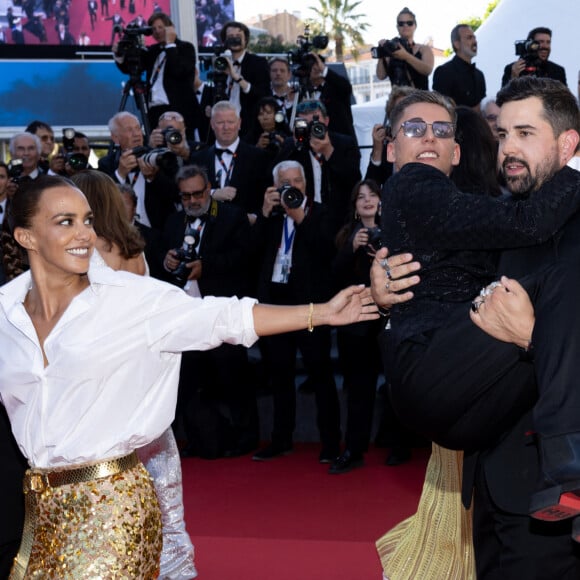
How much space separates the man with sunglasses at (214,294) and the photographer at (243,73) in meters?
1.69

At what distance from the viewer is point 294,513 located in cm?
617

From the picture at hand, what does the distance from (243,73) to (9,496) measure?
6.47m

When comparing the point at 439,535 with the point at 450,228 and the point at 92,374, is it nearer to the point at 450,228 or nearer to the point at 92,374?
the point at 450,228

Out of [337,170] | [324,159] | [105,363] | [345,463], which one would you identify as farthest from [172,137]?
[105,363]

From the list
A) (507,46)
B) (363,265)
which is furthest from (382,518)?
(507,46)

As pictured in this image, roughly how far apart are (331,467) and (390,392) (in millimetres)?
3963

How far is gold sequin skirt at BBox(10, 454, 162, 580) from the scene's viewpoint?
118 inches

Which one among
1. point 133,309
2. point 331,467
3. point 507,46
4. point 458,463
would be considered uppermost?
point 507,46

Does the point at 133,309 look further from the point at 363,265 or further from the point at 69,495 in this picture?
the point at 363,265

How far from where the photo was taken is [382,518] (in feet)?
19.6

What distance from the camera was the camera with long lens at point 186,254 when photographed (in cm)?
684

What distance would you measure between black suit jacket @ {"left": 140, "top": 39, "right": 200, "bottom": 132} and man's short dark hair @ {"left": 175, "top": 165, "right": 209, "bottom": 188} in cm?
204

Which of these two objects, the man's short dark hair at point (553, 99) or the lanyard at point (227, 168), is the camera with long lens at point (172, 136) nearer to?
the lanyard at point (227, 168)

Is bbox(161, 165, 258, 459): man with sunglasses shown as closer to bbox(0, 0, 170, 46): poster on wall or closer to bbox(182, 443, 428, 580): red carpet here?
bbox(182, 443, 428, 580): red carpet
